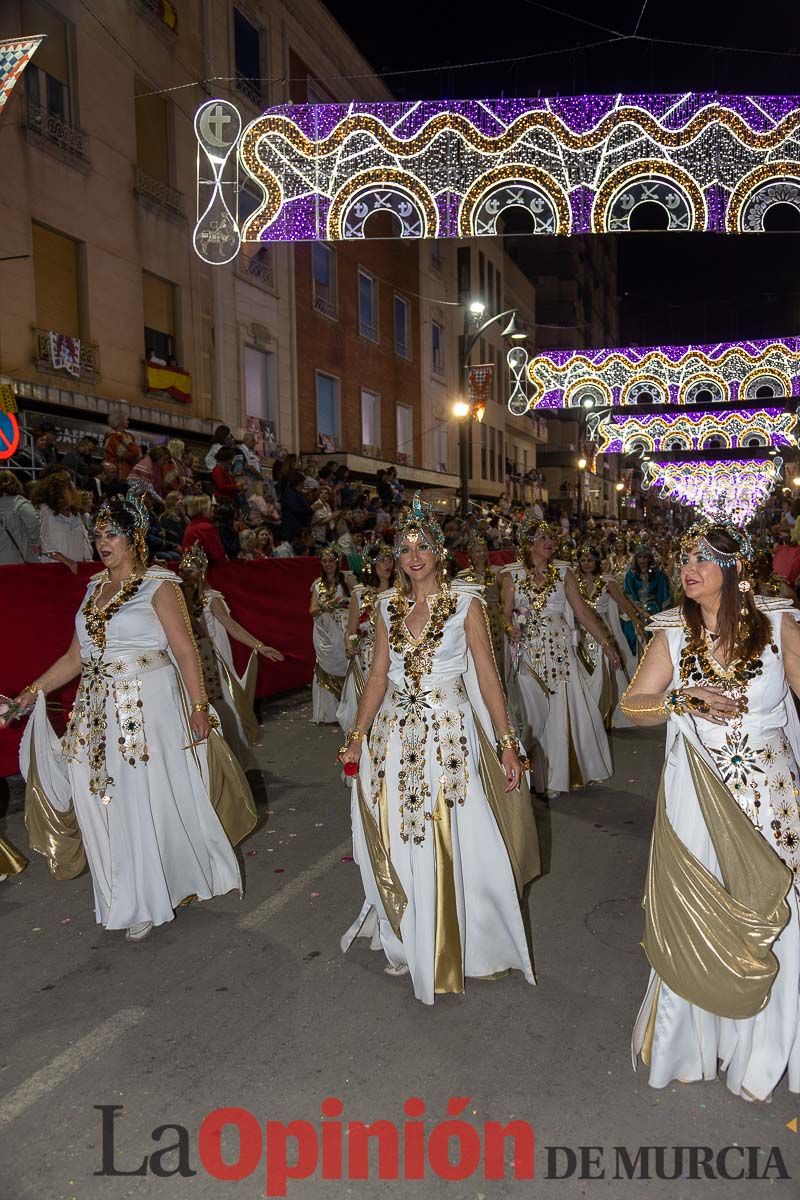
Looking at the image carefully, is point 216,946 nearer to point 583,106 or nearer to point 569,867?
point 569,867

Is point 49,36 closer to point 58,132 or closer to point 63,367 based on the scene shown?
point 58,132

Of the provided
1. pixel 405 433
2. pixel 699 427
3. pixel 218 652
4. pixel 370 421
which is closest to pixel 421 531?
pixel 218 652

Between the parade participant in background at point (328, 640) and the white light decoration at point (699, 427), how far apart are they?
20.2 meters

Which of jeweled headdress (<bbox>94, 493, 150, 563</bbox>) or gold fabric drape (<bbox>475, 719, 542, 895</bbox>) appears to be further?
jeweled headdress (<bbox>94, 493, 150, 563</bbox>)

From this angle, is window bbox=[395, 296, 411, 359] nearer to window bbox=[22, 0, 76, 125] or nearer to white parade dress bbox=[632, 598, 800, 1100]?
window bbox=[22, 0, 76, 125]

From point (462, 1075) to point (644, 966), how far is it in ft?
4.16

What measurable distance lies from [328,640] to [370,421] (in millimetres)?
18522

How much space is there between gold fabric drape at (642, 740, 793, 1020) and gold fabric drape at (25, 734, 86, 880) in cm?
326

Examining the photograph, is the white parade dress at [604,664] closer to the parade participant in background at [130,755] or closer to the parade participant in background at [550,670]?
the parade participant in background at [550,670]

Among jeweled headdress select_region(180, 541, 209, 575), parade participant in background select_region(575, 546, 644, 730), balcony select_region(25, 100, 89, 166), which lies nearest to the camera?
jeweled headdress select_region(180, 541, 209, 575)

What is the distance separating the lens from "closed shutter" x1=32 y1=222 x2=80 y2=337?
14.2m

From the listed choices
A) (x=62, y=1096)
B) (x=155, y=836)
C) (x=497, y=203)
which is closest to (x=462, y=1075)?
(x=62, y=1096)

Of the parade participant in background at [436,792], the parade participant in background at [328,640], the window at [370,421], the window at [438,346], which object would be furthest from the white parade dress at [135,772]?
the window at [438,346]

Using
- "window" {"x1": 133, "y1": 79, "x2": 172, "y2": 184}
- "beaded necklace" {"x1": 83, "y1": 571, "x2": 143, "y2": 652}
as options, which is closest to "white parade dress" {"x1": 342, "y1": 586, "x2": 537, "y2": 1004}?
"beaded necklace" {"x1": 83, "y1": 571, "x2": 143, "y2": 652}
